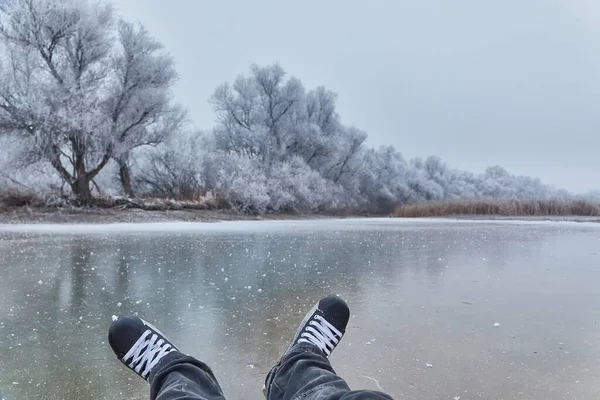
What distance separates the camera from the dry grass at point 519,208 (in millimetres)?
18853

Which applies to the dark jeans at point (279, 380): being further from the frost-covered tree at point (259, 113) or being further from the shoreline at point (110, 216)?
the frost-covered tree at point (259, 113)

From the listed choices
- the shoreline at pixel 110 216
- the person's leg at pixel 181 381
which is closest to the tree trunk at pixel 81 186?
the shoreline at pixel 110 216

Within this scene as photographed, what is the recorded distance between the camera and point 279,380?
1.66 m

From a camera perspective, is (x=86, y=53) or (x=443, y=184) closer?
(x=86, y=53)

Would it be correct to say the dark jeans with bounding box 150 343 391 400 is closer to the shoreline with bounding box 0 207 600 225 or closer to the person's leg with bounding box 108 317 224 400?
the person's leg with bounding box 108 317 224 400

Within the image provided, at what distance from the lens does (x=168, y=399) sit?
144 cm

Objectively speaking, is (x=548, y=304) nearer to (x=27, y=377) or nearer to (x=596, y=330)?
(x=596, y=330)

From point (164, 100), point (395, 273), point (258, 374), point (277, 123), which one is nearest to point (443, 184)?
point (277, 123)

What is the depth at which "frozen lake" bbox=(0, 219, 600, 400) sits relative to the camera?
6.56 feet

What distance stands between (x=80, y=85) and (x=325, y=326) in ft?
58.5

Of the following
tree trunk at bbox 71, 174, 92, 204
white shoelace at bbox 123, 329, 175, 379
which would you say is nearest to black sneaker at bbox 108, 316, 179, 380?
white shoelace at bbox 123, 329, 175, 379

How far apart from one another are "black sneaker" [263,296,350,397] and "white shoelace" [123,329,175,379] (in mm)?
564

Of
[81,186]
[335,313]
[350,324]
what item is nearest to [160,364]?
[335,313]

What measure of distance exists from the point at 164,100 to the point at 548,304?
1809cm
